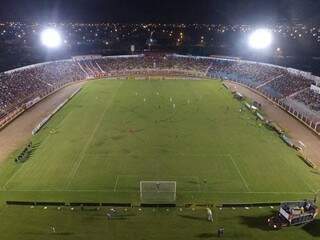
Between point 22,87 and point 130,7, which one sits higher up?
point 130,7

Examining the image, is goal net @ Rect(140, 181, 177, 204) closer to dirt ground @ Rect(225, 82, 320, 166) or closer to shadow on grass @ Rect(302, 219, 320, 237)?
shadow on grass @ Rect(302, 219, 320, 237)

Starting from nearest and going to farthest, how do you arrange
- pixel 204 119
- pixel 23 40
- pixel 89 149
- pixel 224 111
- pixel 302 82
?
pixel 89 149 → pixel 204 119 → pixel 224 111 → pixel 302 82 → pixel 23 40

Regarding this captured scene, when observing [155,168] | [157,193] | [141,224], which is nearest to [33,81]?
[155,168]

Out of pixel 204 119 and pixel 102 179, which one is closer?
pixel 102 179

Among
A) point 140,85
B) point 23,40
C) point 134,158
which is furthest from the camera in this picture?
point 23,40

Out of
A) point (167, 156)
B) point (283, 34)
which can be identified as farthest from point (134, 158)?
point (283, 34)

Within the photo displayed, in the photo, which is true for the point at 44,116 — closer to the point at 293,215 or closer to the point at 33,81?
the point at 33,81

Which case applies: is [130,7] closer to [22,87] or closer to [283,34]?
[283,34]
